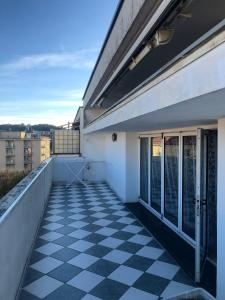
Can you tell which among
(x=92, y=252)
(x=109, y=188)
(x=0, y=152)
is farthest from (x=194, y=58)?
(x=0, y=152)

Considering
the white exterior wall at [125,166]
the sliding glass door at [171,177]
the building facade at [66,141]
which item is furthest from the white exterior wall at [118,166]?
the building facade at [66,141]

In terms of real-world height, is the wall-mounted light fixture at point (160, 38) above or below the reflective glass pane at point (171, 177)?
above

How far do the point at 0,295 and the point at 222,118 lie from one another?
2.38 metres

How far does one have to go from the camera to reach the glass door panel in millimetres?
6491

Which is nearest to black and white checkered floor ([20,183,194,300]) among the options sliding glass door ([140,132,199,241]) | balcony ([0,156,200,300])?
balcony ([0,156,200,300])

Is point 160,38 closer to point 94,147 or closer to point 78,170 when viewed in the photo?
point 78,170

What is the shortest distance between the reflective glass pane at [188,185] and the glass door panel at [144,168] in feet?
6.04

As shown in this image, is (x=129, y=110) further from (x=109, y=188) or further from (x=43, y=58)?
(x=43, y=58)

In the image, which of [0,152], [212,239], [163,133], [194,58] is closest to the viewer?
[194,58]

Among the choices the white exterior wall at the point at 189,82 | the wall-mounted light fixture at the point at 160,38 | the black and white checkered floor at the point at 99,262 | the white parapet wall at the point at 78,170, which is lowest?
the black and white checkered floor at the point at 99,262

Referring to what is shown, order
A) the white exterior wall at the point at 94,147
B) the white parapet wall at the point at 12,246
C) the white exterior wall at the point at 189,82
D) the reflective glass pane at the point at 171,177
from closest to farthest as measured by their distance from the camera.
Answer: the white exterior wall at the point at 189,82 < the white parapet wall at the point at 12,246 < the reflective glass pane at the point at 171,177 < the white exterior wall at the point at 94,147

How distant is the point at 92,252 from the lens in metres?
3.95

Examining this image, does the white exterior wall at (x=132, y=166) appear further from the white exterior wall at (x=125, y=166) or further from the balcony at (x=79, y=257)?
the balcony at (x=79, y=257)

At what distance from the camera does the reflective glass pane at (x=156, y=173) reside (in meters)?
5.74
